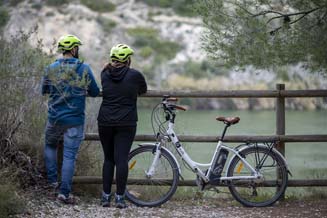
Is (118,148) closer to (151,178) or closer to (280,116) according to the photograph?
(151,178)

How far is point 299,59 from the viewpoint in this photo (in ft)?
25.1

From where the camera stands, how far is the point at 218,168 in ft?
23.9

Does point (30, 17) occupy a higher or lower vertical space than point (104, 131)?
higher

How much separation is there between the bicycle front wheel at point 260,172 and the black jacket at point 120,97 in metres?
1.31

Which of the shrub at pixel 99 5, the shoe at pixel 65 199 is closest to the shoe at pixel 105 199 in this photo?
the shoe at pixel 65 199

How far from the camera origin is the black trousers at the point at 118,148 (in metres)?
6.82

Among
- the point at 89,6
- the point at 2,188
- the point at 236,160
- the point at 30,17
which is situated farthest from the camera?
the point at 89,6

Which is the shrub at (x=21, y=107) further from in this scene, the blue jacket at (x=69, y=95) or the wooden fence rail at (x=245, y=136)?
the wooden fence rail at (x=245, y=136)

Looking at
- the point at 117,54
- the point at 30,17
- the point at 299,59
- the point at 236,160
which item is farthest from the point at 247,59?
the point at 30,17

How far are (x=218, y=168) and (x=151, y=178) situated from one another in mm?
738

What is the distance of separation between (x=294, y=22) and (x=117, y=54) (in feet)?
7.01

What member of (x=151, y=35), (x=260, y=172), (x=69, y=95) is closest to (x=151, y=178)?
(x=260, y=172)

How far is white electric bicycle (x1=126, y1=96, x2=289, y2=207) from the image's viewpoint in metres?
7.24

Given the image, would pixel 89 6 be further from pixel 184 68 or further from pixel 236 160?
pixel 236 160
